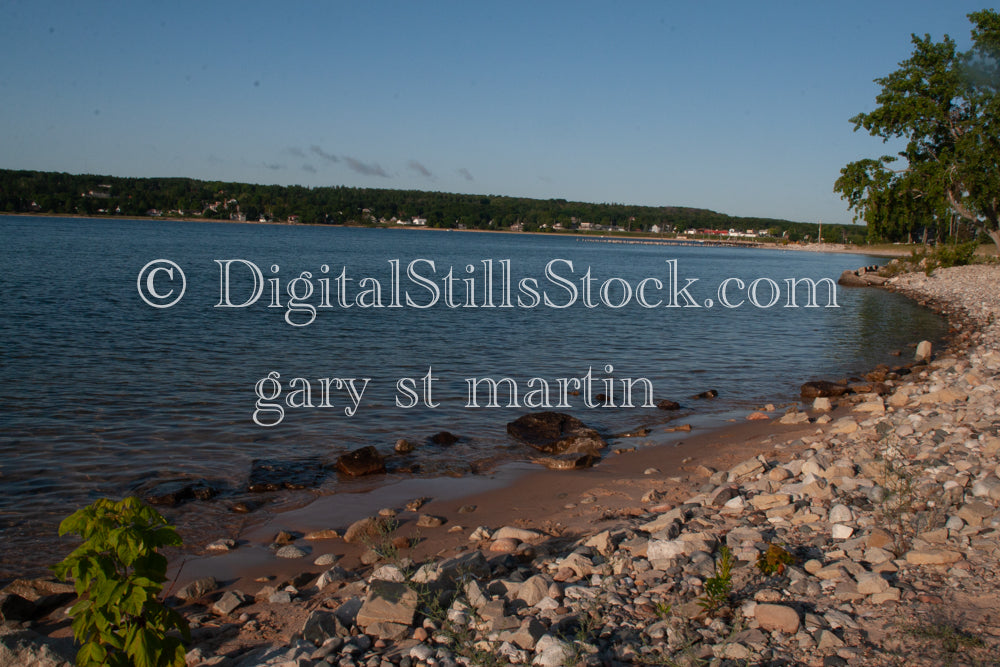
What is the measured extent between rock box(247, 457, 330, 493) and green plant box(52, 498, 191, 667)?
16.4 feet

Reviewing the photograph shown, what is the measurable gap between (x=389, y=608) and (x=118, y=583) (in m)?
1.83

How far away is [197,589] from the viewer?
251 inches

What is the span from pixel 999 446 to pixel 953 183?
86.6 ft

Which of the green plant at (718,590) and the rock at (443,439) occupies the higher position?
the green plant at (718,590)

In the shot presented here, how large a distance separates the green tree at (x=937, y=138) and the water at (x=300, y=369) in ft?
15.5

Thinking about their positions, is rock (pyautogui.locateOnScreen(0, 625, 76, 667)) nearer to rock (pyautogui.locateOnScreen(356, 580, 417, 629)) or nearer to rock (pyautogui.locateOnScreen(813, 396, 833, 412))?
rock (pyautogui.locateOnScreen(356, 580, 417, 629))

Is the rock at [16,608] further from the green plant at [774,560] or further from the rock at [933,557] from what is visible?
the rock at [933,557]

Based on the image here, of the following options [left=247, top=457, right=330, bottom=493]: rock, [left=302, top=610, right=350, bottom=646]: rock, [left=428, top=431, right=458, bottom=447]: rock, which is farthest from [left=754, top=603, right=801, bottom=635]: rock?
[left=428, top=431, right=458, bottom=447]: rock

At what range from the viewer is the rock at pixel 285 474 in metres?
9.41

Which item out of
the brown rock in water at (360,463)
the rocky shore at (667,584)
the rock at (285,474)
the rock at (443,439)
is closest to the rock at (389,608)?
the rocky shore at (667,584)

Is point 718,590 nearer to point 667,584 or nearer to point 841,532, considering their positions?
point 667,584

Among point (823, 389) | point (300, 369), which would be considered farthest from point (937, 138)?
point (300, 369)

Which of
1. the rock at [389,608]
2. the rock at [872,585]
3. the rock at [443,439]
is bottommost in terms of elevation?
the rock at [443,439]

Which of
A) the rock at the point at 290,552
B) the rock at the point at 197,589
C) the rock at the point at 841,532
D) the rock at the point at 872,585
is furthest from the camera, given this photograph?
the rock at the point at 290,552
